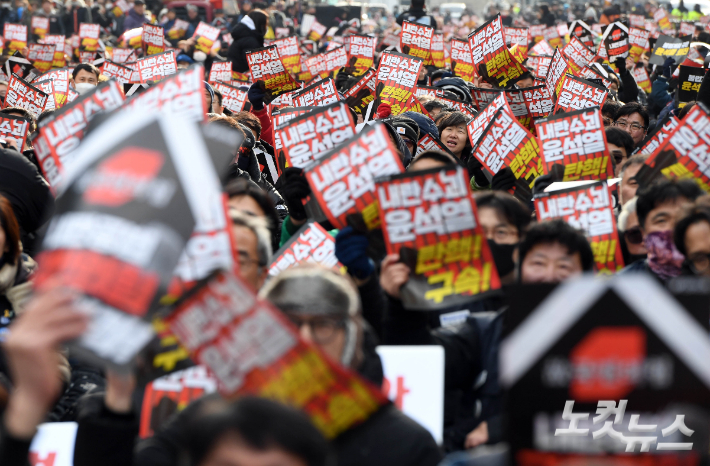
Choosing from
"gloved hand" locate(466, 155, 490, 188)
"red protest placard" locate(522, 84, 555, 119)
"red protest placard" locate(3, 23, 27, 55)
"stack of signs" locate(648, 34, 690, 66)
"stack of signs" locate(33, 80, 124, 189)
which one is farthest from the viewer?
"red protest placard" locate(3, 23, 27, 55)

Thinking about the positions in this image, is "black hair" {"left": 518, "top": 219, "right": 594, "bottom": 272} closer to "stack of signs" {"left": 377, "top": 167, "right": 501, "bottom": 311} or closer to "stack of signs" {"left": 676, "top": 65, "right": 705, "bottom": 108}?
"stack of signs" {"left": 377, "top": 167, "right": 501, "bottom": 311}

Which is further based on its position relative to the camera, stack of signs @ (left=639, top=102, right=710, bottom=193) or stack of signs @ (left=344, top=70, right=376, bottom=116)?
stack of signs @ (left=344, top=70, right=376, bottom=116)

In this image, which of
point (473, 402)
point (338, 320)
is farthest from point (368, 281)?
point (338, 320)

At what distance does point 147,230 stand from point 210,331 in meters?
0.27

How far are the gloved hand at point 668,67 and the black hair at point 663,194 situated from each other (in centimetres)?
1003

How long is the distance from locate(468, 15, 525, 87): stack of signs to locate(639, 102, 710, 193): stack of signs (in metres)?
4.92

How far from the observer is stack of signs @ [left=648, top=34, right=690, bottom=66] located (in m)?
12.8

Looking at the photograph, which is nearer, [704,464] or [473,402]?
[704,464]

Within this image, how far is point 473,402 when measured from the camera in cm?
309

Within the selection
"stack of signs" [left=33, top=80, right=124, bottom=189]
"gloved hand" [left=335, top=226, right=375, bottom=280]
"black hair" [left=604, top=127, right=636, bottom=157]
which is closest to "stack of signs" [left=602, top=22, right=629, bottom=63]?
"black hair" [left=604, top=127, right=636, bottom=157]

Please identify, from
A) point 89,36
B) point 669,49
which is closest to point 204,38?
point 89,36

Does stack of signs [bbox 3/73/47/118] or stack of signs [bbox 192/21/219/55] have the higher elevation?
stack of signs [bbox 3/73/47/118]

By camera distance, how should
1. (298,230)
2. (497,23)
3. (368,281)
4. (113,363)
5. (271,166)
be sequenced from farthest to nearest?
(497,23), (271,166), (298,230), (368,281), (113,363)

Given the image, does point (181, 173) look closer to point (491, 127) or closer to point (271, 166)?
point (491, 127)
